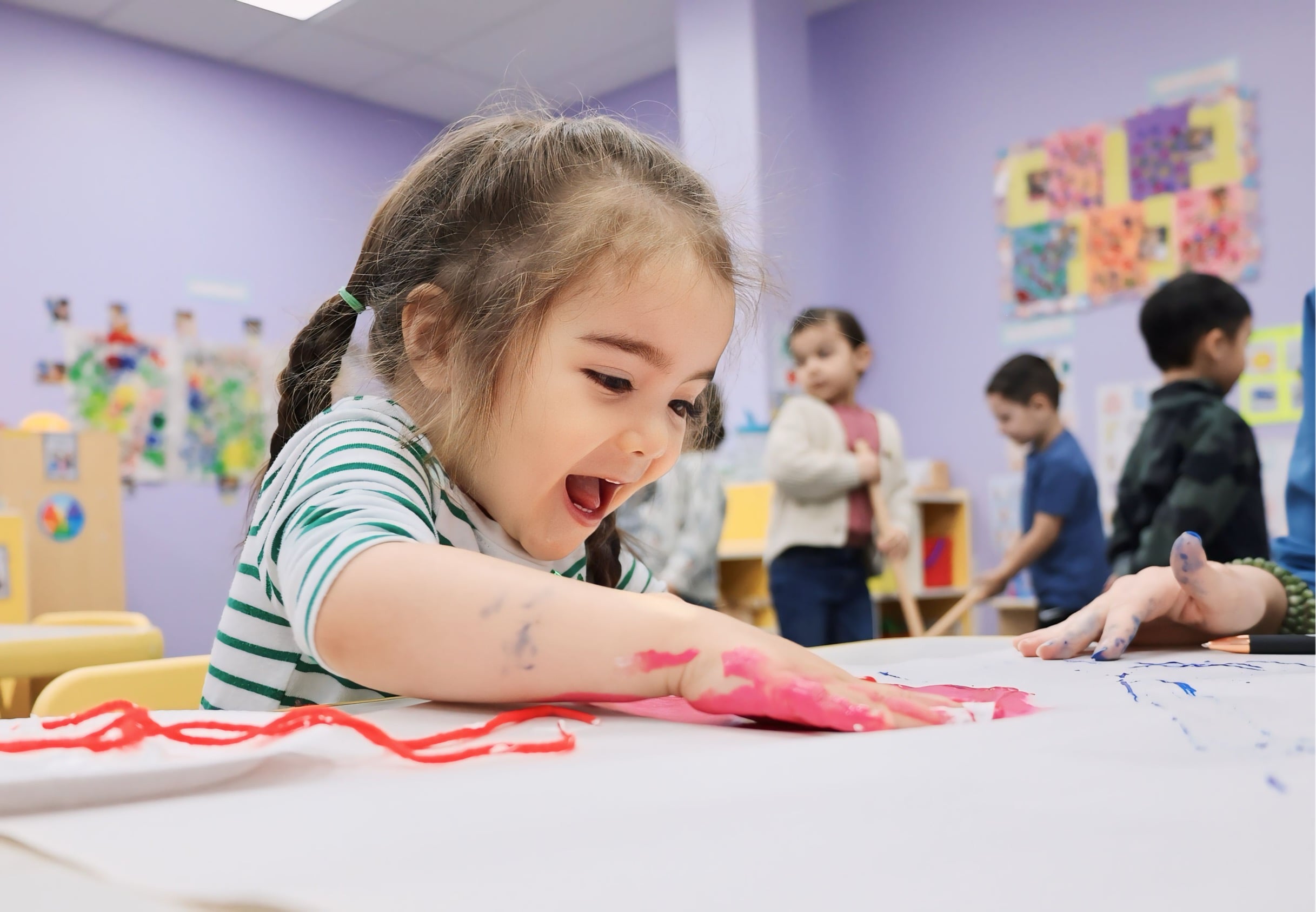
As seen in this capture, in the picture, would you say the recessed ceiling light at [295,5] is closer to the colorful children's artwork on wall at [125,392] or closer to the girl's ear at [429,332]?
the colorful children's artwork on wall at [125,392]

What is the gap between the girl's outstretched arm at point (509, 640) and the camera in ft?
1.40

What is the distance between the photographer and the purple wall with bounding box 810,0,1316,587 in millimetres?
3043

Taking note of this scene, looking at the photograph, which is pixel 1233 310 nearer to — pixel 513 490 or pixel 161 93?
pixel 513 490

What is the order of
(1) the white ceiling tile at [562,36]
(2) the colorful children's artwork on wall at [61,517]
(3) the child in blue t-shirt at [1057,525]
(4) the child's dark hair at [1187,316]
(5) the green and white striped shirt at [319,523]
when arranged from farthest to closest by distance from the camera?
1. (1) the white ceiling tile at [562,36]
2. (2) the colorful children's artwork on wall at [61,517]
3. (3) the child in blue t-shirt at [1057,525]
4. (4) the child's dark hair at [1187,316]
5. (5) the green and white striped shirt at [319,523]

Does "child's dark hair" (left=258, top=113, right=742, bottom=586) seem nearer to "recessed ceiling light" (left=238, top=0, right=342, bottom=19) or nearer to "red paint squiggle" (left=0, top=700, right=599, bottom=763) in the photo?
"red paint squiggle" (left=0, top=700, right=599, bottom=763)

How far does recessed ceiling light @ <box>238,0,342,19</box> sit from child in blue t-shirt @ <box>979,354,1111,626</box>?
8.44ft

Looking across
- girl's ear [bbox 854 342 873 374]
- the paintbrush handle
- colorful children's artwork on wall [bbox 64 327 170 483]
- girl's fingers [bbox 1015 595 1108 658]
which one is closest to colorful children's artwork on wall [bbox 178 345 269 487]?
colorful children's artwork on wall [bbox 64 327 170 483]

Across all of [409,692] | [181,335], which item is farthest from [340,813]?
[181,335]

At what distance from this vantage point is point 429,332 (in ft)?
2.31

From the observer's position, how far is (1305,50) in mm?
2977

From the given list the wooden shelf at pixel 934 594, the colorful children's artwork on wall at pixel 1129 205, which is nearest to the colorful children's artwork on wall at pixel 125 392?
the wooden shelf at pixel 934 594

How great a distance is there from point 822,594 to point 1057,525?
0.54 metres

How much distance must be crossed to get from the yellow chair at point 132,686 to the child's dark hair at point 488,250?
189 mm

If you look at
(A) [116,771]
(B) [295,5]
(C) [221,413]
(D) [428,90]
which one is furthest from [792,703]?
(D) [428,90]
